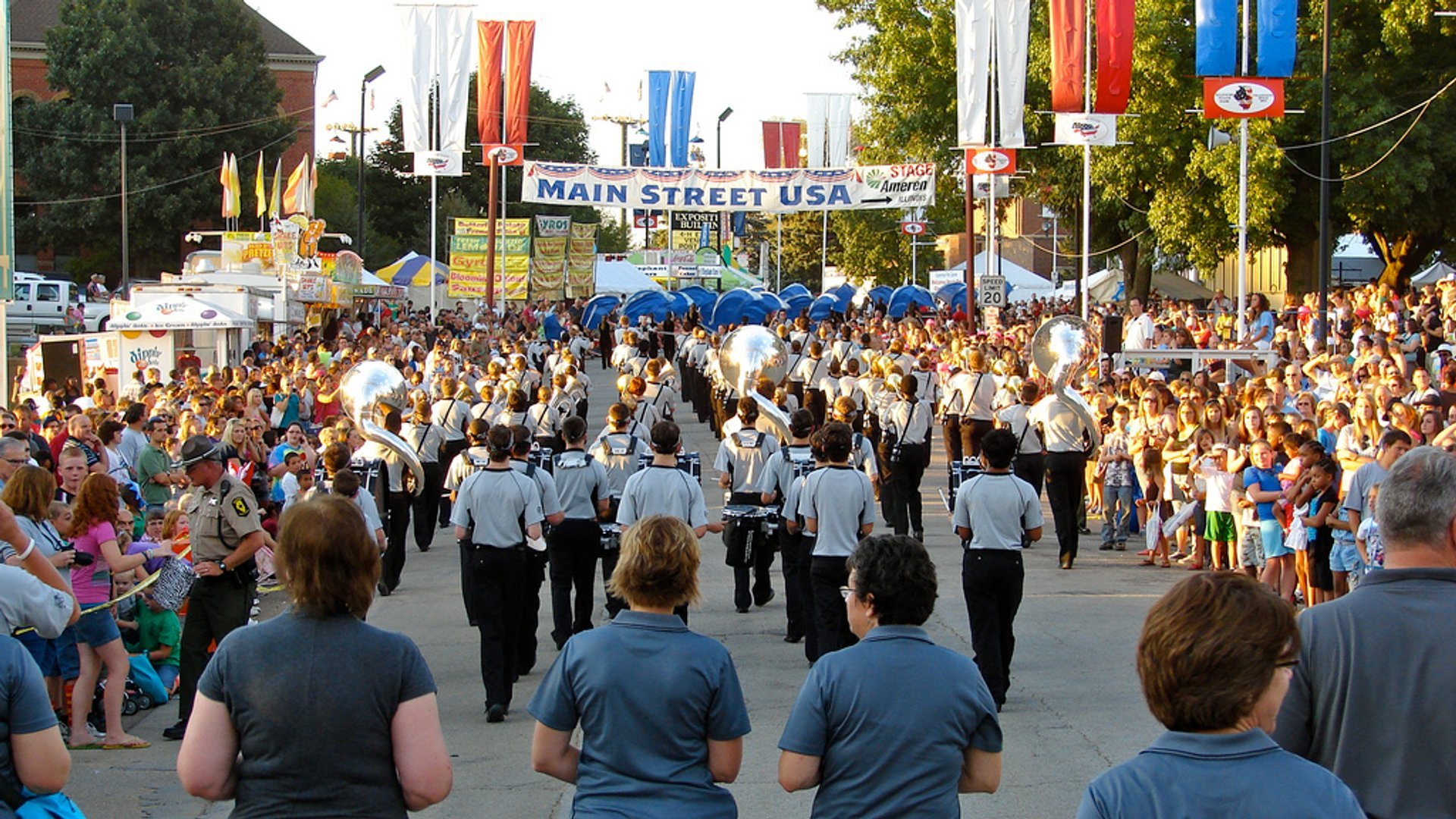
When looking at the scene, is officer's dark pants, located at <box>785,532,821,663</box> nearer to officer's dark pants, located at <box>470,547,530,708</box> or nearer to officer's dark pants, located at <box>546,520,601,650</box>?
officer's dark pants, located at <box>546,520,601,650</box>

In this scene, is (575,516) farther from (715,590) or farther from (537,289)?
(537,289)

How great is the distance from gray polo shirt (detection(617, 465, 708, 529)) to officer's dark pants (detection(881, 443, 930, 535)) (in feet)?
16.7

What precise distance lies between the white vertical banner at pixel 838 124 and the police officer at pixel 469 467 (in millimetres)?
33416

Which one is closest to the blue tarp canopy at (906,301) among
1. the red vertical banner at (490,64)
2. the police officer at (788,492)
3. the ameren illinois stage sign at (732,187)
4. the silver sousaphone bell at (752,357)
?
the ameren illinois stage sign at (732,187)

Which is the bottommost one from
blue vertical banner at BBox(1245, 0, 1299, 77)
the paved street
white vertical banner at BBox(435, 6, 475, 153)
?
the paved street

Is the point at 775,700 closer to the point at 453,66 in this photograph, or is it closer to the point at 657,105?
the point at 453,66

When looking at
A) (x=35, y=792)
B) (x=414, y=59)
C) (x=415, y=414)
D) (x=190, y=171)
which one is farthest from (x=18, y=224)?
(x=35, y=792)

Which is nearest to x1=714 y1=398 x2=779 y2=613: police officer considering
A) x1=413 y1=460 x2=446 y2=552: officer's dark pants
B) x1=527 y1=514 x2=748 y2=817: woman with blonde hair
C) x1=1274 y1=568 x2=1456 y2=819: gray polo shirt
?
x1=413 y1=460 x2=446 y2=552: officer's dark pants

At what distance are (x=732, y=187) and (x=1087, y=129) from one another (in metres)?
12.3

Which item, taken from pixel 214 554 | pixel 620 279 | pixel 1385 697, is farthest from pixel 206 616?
pixel 620 279

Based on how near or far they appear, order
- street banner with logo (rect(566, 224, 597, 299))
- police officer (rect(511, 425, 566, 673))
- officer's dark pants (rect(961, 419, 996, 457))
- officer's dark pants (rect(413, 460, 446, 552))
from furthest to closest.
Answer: street banner with logo (rect(566, 224, 597, 299)) → officer's dark pants (rect(961, 419, 996, 457)) → officer's dark pants (rect(413, 460, 446, 552)) → police officer (rect(511, 425, 566, 673))

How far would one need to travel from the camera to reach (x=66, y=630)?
801 centimetres

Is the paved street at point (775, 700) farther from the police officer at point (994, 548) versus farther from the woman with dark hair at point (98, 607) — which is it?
the police officer at point (994, 548)

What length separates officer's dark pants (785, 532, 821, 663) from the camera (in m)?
10.1
